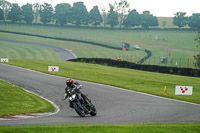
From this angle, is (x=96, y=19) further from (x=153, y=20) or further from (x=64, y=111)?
(x=64, y=111)

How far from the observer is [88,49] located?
255 ft

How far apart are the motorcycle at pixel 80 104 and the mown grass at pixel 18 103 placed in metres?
2.18

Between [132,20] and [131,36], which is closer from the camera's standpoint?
[131,36]

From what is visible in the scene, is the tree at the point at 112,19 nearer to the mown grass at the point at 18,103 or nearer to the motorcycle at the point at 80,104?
the mown grass at the point at 18,103

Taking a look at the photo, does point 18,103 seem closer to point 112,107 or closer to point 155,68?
point 112,107

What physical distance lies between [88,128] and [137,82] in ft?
59.3

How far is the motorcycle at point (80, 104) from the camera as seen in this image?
1537 cm

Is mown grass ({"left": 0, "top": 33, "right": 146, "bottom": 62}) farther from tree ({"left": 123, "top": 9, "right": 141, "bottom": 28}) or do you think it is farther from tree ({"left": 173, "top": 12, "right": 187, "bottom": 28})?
tree ({"left": 173, "top": 12, "right": 187, "bottom": 28})

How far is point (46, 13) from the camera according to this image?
140875 millimetres

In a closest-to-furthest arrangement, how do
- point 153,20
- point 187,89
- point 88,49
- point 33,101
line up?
1. point 33,101
2. point 187,89
3. point 88,49
4. point 153,20

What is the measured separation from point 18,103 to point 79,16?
120m

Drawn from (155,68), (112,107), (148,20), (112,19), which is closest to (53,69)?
(155,68)

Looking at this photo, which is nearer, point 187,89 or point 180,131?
point 180,131

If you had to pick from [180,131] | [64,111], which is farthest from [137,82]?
[180,131]
